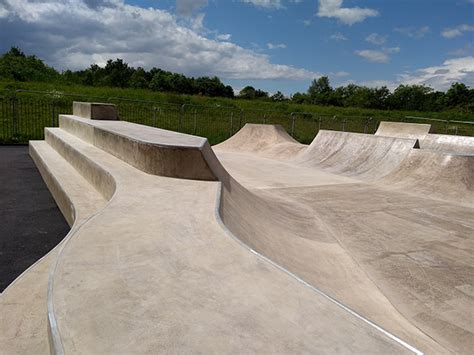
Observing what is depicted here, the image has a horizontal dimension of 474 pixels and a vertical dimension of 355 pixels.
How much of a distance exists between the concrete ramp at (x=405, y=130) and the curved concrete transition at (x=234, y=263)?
7.42 m

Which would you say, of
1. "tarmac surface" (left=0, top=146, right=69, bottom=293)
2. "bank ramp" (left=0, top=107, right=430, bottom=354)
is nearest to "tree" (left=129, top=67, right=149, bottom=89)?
"tarmac surface" (left=0, top=146, right=69, bottom=293)

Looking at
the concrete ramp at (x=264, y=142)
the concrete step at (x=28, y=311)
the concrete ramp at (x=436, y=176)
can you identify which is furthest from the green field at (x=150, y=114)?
the concrete step at (x=28, y=311)

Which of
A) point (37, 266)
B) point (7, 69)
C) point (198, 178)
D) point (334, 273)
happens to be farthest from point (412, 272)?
point (7, 69)

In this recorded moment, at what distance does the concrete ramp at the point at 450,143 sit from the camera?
12148 mm

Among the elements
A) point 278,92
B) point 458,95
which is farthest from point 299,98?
point 458,95

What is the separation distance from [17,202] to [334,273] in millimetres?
5121

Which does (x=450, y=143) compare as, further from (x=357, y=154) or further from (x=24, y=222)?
(x=24, y=222)

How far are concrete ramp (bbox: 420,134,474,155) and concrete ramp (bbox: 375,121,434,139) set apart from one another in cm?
52

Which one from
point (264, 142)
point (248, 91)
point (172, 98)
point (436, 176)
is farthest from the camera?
point (248, 91)

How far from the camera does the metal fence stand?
52.1 ft

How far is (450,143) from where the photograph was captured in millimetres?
13102

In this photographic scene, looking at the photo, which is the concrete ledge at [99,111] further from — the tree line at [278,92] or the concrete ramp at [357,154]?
the tree line at [278,92]

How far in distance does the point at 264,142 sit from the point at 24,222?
11.2 meters

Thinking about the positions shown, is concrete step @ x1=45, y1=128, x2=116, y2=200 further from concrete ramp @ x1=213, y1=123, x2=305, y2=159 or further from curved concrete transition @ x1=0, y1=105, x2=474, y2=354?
concrete ramp @ x1=213, y1=123, x2=305, y2=159
